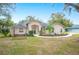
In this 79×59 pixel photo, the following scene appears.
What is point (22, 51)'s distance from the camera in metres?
1.91

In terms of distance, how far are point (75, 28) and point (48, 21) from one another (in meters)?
0.25

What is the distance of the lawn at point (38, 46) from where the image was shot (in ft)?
6.28

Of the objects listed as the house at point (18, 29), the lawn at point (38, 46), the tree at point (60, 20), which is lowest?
the lawn at point (38, 46)

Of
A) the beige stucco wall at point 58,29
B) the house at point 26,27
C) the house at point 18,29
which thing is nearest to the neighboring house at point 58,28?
the beige stucco wall at point 58,29

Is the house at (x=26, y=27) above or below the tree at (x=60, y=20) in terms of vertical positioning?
below

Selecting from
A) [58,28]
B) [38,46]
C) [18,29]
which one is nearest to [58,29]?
[58,28]

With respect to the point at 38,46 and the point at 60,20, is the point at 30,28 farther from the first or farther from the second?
the point at 60,20

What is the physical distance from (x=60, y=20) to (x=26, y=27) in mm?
321

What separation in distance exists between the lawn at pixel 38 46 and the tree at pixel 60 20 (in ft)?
0.42

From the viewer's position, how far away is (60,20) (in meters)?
1.94

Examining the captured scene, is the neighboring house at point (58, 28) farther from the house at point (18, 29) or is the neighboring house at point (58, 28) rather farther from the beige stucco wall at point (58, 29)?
the house at point (18, 29)

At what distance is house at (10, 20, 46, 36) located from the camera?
1931 mm

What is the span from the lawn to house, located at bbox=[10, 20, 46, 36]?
56 mm

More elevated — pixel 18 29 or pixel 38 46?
pixel 18 29
